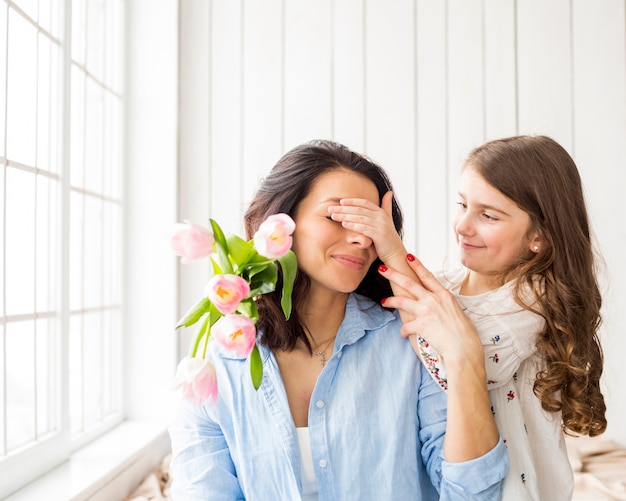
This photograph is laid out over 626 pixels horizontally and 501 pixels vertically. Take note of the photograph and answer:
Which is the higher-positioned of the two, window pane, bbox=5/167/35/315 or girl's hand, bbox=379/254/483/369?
window pane, bbox=5/167/35/315

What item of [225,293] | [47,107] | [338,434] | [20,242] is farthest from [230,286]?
[47,107]

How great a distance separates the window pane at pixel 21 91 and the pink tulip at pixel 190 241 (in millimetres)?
950

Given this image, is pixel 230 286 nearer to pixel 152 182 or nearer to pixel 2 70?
pixel 2 70

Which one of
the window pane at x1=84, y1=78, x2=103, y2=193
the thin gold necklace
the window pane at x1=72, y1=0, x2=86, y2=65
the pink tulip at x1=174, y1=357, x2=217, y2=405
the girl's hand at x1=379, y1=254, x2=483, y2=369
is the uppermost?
the window pane at x1=72, y1=0, x2=86, y2=65

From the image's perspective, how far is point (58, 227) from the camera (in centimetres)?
207

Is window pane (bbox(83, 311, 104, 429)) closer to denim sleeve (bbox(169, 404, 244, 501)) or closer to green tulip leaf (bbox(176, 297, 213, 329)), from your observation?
denim sleeve (bbox(169, 404, 244, 501))

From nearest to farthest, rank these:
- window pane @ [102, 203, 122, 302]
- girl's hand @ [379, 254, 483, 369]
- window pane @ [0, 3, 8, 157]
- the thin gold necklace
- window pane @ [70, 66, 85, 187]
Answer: girl's hand @ [379, 254, 483, 369], the thin gold necklace, window pane @ [0, 3, 8, 157], window pane @ [70, 66, 85, 187], window pane @ [102, 203, 122, 302]

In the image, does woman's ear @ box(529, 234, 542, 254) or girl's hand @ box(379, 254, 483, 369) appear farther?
woman's ear @ box(529, 234, 542, 254)

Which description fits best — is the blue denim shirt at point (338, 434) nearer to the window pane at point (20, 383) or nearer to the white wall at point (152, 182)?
the window pane at point (20, 383)

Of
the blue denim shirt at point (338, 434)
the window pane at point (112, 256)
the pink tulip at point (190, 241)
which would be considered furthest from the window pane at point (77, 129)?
the pink tulip at point (190, 241)

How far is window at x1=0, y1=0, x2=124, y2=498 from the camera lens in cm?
185

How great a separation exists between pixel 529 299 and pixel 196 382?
80cm

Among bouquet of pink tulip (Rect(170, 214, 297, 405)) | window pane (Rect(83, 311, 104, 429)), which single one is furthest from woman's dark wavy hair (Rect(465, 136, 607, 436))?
window pane (Rect(83, 311, 104, 429))

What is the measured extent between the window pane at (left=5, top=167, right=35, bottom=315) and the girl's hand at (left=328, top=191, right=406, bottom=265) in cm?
93
